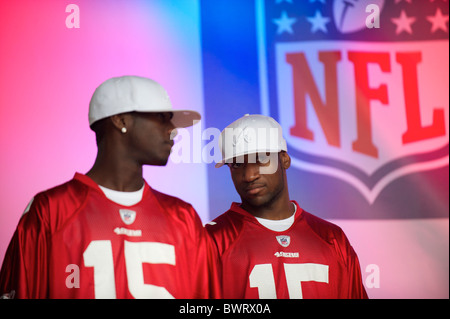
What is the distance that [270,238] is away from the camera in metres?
3.08

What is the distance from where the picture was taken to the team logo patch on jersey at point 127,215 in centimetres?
255

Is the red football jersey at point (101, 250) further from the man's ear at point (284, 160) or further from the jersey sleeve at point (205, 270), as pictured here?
the man's ear at point (284, 160)

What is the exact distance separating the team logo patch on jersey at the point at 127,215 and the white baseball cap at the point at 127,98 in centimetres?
41

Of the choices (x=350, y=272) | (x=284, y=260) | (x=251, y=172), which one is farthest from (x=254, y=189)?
(x=350, y=272)

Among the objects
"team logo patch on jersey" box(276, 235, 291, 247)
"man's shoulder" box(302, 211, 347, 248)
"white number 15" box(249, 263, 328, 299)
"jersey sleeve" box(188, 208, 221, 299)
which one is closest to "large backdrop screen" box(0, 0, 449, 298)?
"man's shoulder" box(302, 211, 347, 248)

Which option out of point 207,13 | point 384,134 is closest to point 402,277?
point 384,134

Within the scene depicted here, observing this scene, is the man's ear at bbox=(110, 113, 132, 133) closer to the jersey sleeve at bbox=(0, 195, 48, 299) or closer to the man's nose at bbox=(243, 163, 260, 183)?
the jersey sleeve at bbox=(0, 195, 48, 299)

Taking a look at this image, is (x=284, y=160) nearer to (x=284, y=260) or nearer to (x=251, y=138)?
(x=251, y=138)

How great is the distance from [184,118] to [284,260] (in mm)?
Answer: 853

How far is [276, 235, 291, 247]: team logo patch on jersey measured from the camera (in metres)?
3.07

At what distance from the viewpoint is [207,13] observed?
14.8 ft

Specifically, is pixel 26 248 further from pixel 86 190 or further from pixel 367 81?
pixel 367 81

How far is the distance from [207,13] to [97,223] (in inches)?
96.4

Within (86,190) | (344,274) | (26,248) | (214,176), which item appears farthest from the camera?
(214,176)
